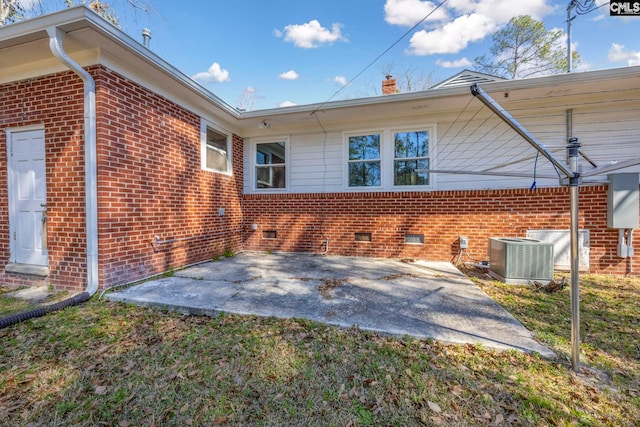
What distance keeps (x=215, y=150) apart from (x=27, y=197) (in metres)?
3.11

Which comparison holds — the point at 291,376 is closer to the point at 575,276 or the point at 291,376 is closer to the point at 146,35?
the point at 575,276

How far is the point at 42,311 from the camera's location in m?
2.92

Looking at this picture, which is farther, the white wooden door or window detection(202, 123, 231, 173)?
window detection(202, 123, 231, 173)

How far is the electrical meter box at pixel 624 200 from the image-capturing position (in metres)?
4.52

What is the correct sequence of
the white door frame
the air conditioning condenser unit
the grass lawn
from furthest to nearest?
the air conditioning condenser unit → the white door frame → the grass lawn

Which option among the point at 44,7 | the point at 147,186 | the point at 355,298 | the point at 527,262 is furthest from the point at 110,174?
the point at 527,262

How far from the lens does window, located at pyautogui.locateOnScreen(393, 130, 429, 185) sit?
5824 millimetres

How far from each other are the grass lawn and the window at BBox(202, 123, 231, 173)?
373 cm

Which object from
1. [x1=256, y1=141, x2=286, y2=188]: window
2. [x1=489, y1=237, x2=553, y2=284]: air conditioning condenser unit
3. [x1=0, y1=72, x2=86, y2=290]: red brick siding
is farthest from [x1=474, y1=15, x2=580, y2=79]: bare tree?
[x1=0, y1=72, x2=86, y2=290]: red brick siding

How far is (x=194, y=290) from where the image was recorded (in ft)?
11.8

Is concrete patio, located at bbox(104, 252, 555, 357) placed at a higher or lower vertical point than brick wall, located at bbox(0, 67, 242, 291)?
lower

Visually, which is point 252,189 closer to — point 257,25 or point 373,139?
point 373,139

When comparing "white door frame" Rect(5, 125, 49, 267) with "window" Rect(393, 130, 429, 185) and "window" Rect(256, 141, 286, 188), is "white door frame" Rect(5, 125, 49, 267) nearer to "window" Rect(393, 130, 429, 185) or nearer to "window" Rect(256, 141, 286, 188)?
"window" Rect(256, 141, 286, 188)

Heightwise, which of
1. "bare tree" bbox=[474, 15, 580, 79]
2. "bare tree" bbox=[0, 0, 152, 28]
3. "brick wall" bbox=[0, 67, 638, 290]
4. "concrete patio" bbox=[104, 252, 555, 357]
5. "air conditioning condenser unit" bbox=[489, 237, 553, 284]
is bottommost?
"concrete patio" bbox=[104, 252, 555, 357]
